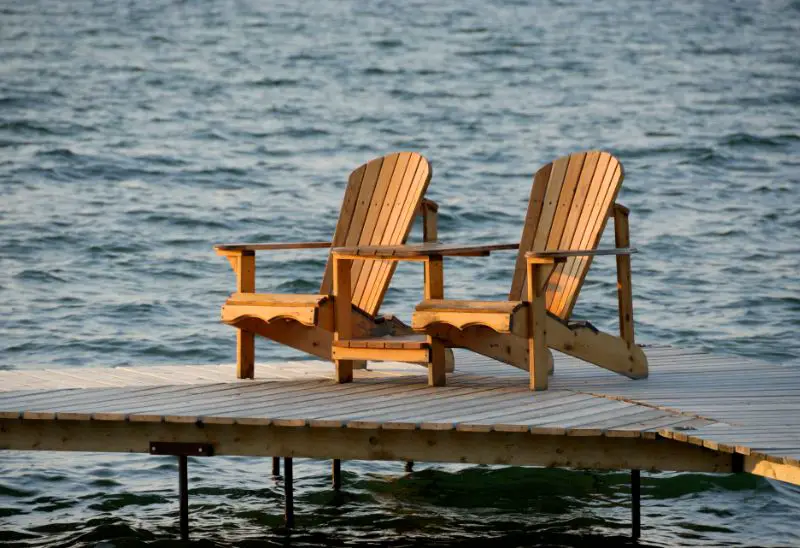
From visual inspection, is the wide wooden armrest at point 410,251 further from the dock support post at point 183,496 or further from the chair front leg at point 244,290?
the dock support post at point 183,496

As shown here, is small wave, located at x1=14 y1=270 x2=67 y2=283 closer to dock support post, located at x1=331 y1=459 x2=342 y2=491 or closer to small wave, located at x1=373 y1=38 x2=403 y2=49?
dock support post, located at x1=331 y1=459 x2=342 y2=491

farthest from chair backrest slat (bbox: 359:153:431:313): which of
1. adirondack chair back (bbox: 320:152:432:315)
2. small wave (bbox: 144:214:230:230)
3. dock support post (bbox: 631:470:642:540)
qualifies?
small wave (bbox: 144:214:230:230)

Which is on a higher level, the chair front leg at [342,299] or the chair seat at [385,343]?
the chair front leg at [342,299]

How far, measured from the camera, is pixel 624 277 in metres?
6.73

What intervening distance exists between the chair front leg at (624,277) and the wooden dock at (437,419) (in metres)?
0.24

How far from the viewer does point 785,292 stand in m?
14.5

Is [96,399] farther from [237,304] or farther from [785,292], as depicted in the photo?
[785,292]

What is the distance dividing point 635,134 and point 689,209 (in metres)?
3.41

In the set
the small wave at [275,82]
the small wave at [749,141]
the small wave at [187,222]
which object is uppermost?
the small wave at [275,82]

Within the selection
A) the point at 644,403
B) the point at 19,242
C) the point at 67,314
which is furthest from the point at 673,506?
the point at 19,242

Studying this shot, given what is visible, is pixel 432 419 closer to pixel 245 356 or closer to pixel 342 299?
pixel 342 299

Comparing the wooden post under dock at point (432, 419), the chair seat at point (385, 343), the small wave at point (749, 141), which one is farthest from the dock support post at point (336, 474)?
the small wave at point (749, 141)

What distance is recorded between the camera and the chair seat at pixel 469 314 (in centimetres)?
601

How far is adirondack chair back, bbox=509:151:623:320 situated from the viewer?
21.8ft
